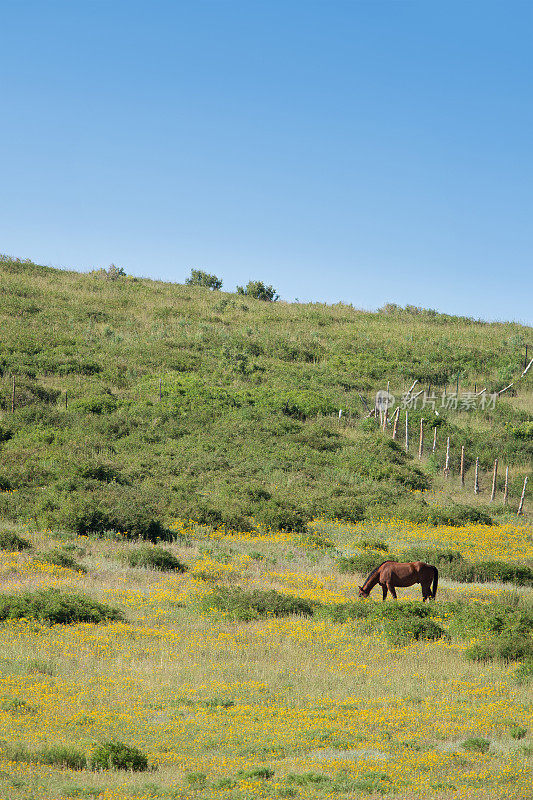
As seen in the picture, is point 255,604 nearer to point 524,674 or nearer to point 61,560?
point 61,560

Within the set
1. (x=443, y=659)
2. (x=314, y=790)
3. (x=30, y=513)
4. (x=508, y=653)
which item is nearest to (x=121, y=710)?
(x=314, y=790)

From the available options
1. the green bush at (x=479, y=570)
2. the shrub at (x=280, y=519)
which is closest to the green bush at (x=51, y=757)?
the green bush at (x=479, y=570)

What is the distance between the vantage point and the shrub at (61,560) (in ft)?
61.6

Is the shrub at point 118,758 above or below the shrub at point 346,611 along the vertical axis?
below

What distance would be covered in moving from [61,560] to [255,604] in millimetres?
5916

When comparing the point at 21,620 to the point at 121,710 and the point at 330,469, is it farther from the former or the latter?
the point at 330,469

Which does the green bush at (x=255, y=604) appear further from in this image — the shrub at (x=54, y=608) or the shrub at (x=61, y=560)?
the shrub at (x=61, y=560)

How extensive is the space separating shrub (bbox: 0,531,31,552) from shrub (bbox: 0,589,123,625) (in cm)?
559

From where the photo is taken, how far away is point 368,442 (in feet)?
127

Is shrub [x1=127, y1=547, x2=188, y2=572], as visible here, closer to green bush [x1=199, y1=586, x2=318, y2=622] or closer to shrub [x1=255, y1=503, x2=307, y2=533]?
green bush [x1=199, y1=586, x2=318, y2=622]

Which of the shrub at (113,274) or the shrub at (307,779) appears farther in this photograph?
the shrub at (113,274)

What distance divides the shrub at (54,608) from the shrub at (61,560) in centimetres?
358

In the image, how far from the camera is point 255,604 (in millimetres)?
15938

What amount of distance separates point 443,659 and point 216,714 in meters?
4.92
